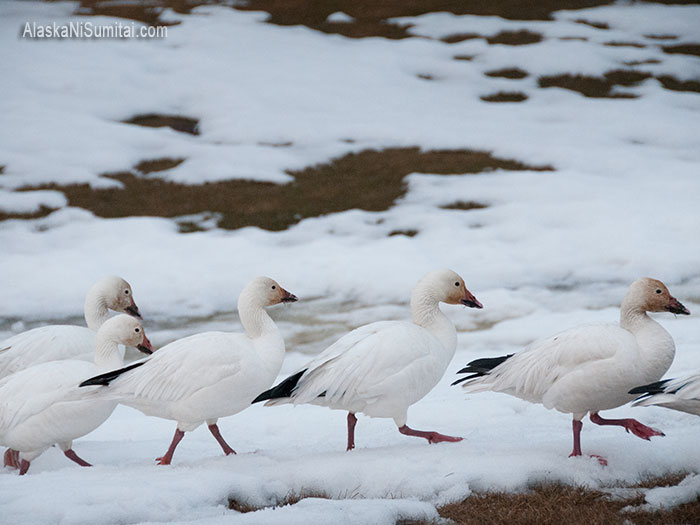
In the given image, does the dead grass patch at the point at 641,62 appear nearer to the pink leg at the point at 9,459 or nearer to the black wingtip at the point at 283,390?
the black wingtip at the point at 283,390

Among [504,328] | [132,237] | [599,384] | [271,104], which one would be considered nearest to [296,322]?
[504,328]

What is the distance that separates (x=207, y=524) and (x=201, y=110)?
12.9 m

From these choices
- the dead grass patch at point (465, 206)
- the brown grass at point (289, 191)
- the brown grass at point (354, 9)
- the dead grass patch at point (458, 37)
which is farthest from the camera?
the brown grass at point (354, 9)

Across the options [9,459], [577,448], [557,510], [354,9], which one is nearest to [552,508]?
[557,510]

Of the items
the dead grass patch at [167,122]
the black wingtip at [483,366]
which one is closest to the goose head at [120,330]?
the black wingtip at [483,366]

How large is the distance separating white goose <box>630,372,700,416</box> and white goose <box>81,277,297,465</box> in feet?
7.28

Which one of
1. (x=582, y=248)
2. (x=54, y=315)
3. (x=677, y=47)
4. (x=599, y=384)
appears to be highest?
(x=677, y=47)

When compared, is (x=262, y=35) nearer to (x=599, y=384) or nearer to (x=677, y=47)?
(x=677, y=47)

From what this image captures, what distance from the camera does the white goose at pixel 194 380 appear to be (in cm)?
512

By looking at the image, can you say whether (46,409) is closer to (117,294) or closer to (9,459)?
(9,459)

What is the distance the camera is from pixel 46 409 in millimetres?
5117

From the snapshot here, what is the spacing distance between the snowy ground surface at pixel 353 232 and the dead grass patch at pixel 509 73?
0.64ft

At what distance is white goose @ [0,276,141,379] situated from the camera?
20.1 ft

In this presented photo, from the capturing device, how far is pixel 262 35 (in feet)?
63.3
